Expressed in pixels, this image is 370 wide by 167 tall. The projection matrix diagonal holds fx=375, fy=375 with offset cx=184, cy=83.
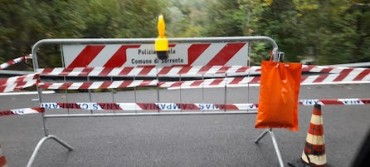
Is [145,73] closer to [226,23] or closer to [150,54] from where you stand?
[150,54]

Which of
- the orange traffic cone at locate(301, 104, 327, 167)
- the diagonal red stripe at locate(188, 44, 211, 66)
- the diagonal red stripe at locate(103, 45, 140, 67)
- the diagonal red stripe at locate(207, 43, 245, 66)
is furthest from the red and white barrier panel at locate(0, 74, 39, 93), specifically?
the orange traffic cone at locate(301, 104, 327, 167)

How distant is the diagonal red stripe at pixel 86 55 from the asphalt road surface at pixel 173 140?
1.06 meters

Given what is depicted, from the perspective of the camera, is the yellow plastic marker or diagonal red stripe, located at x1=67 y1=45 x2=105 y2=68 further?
diagonal red stripe, located at x1=67 y1=45 x2=105 y2=68

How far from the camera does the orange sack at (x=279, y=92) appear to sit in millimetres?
3984

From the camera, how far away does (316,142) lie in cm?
422

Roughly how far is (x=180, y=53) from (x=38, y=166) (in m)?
2.21

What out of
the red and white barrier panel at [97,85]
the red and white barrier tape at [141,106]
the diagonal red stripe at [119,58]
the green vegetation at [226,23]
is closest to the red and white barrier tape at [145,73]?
the red and white barrier panel at [97,85]

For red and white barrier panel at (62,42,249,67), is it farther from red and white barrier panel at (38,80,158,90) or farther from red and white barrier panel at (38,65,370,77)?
red and white barrier panel at (38,80,158,90)

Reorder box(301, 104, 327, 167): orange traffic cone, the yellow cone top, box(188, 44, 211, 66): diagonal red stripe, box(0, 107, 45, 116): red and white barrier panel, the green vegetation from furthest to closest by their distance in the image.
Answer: the green vegetation
box(188, 44, 211, 66): diagonal red stripe
box(0, 107, 45, 116): red and white barrier panel
the yellow cone top
box(301, 104, 327, 167): orange traffic cone

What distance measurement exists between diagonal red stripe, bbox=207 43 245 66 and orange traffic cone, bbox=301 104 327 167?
3.76 ft

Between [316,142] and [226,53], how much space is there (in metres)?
1.47

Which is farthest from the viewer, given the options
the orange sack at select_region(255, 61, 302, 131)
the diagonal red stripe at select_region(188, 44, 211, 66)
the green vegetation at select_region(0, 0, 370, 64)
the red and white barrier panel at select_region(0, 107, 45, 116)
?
the green vegetation at select_region(0, 0, 370, 64)

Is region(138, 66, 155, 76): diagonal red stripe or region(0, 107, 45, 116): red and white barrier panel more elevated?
region(138, 66, 155, 76): diagonal red stripe

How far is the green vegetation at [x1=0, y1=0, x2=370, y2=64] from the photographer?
9.02 metres
